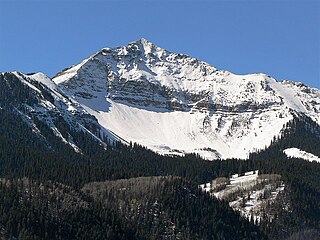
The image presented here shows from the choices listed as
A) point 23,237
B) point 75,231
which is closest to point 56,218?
point 75,231

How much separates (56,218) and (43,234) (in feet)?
38.8

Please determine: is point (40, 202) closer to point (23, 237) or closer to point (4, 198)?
point (4, 198)

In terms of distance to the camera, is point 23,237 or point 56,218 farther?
point 56,218

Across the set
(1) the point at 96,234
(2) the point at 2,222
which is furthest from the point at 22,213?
(1) the point at 96,234

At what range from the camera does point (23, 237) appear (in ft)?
582

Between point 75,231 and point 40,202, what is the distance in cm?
1251

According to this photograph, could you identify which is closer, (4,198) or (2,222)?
(2,222)

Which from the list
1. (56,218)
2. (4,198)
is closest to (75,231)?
(56,218)

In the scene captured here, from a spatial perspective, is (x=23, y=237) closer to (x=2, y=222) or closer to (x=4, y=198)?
(x=2, y=222)

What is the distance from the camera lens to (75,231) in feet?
639

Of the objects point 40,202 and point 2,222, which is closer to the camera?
point 2,222

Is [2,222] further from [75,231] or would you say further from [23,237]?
[75,231]

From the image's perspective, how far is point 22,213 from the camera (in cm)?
18950

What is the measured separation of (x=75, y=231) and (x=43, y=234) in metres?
11.7
